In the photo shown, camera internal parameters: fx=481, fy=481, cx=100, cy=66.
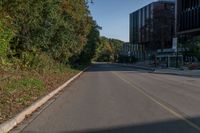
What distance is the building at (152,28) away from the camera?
4269 inches

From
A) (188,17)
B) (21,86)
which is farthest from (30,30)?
(188,17)

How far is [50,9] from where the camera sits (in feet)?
102

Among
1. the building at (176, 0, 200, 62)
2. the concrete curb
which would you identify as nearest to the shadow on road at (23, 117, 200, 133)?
the concrete curb

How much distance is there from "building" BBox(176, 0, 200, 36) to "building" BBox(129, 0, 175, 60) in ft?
7.53

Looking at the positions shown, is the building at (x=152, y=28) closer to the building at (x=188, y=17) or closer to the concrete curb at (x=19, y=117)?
the building at (x=188, y=17)

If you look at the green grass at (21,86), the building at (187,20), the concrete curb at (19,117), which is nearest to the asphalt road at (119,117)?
the concrete curb at (19,117)

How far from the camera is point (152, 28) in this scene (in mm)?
111750

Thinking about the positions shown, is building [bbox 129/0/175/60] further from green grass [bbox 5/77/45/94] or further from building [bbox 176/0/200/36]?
green grass [bbox 5/77/45/94]

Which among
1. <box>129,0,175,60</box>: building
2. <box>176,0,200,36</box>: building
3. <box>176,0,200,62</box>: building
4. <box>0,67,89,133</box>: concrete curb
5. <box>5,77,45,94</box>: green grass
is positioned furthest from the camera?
<box>129,0,175,60</box>: building

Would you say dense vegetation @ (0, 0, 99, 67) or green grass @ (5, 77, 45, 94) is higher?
dense vegetation @ (0, 0, 99, 67)

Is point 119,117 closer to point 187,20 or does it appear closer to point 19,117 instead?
point 19,117

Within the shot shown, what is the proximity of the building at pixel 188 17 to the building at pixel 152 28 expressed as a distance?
2.30m

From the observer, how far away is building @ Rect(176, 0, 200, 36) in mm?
102956

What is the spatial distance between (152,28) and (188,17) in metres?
8.86
